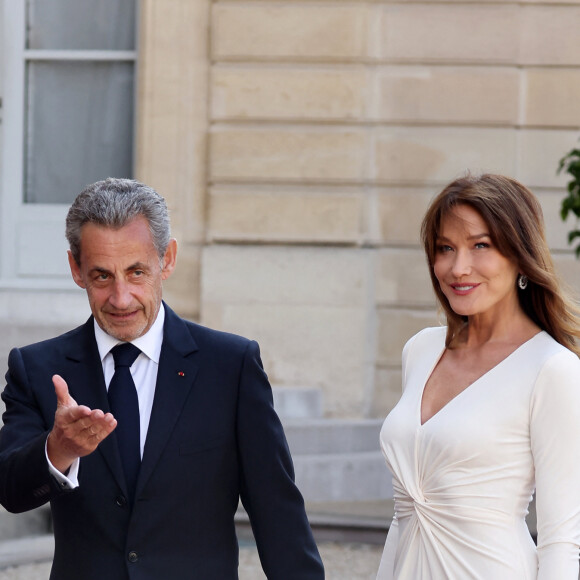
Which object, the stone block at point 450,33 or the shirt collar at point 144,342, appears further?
the stone block at point 450,33

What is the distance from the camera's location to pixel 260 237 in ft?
27.1

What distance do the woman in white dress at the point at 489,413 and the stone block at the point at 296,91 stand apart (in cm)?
539

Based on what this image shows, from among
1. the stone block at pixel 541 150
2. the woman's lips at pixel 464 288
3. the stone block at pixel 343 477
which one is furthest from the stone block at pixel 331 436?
the woman's lips at pixel 464 288

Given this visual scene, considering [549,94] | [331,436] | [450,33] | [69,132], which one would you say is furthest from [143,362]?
[69,132]

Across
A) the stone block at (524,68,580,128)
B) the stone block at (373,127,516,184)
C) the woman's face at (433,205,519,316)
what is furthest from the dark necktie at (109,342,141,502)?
the stone block at (524,68,580,128)

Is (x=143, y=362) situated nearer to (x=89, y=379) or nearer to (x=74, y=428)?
(x=89, y=379)

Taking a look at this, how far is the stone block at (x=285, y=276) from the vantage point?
816 centimetres

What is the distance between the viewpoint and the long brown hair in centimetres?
282

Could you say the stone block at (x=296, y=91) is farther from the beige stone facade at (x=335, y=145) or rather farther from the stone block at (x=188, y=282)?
the stone block at (x=188, y=282)

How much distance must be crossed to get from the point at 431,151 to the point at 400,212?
0.51 meters

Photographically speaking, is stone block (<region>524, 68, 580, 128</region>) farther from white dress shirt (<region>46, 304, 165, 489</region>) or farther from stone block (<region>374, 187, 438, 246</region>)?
white dress shirt (<region>46, 304, 165, 489</region>)

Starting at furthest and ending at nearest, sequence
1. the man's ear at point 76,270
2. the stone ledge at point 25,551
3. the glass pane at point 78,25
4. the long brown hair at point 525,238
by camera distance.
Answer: the glass pane at point 78,25 < the stone ledge at point 25,551 < the long brown hair at point 525,238 < the man's ear at point 76,270

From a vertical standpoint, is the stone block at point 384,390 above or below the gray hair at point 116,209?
below

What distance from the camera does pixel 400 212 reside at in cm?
835
